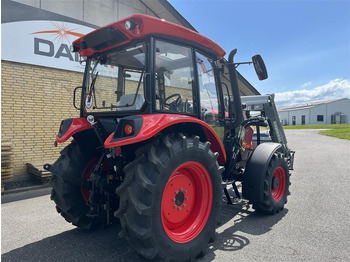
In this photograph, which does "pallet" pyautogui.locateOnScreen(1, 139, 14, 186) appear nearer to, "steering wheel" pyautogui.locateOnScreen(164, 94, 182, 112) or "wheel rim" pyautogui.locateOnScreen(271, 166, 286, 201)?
"steering wheel" pyautogui.locateOnScreen(164, 94, 182, 112)

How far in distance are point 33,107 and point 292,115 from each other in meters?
61.5

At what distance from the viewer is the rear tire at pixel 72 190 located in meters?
3.12

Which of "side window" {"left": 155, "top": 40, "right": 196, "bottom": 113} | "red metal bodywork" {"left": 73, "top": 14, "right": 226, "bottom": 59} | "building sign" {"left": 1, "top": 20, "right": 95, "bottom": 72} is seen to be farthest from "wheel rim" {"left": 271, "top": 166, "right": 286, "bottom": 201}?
"building sign" {"left": 1, "top": 20, "right": 95, "bottom": 72}

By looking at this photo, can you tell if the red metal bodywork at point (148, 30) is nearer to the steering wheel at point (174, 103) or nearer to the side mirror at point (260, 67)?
the steering wheel at point (174, 103)

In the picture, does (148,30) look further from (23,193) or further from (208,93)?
(23,193)

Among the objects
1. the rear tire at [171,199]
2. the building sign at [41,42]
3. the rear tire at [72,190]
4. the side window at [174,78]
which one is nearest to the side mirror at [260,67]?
the side window at [174,78]

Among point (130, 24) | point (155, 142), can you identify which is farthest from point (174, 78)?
point (155, 142)

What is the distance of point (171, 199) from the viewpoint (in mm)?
2678

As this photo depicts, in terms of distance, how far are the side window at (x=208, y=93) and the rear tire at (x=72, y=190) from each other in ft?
5.53

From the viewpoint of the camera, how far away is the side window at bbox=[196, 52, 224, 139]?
10.9 feet

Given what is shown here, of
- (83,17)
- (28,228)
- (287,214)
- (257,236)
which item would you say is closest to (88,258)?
(28,228)

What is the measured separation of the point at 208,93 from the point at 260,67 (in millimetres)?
820

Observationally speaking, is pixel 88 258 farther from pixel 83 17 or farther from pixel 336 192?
pixel 83 17

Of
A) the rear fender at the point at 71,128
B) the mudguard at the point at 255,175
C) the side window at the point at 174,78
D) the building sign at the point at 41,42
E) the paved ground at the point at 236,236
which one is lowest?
the paved ground at the point at 236,236
